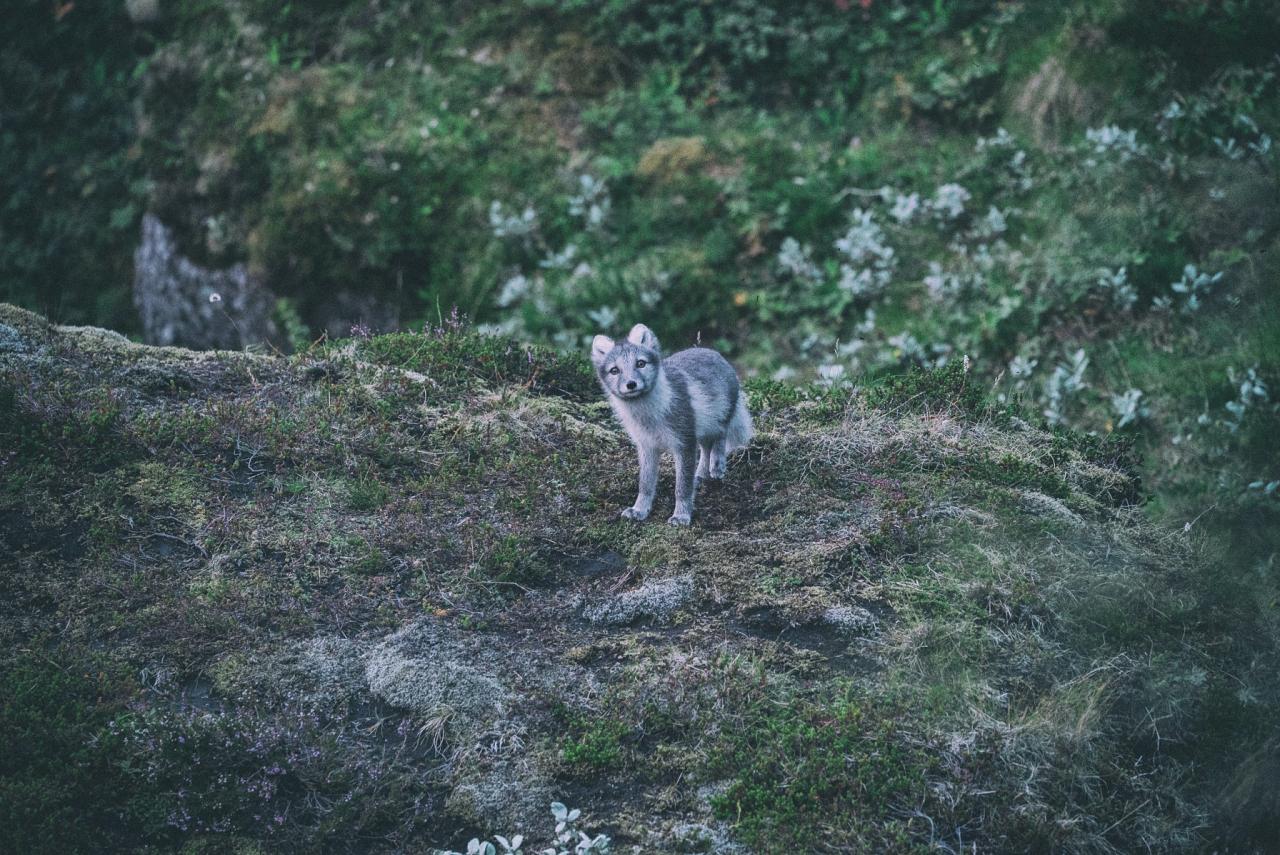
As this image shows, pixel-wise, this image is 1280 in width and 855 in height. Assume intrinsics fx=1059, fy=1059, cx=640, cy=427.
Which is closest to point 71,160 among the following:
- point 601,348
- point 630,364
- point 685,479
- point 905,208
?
point 905,208

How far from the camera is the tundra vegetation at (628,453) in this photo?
15.4ft

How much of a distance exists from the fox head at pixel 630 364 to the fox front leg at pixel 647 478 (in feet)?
1.26

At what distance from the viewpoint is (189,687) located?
5082 millimetres

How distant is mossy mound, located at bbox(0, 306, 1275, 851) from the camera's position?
180 inches

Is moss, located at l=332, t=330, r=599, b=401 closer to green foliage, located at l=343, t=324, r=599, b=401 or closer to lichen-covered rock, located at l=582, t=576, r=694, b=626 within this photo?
green foliage, located at l=343, t=324, r=599, b=401

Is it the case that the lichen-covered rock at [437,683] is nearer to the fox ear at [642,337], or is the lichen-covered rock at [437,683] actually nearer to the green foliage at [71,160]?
the fox ear at [642,337]

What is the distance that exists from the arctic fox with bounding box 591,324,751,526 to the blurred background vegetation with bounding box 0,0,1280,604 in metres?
2.35

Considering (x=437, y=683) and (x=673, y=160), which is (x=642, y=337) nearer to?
(x=437, y=683)

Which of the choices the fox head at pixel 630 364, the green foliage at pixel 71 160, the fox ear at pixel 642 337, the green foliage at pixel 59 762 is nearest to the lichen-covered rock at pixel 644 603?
the fox head at pixel 630 364

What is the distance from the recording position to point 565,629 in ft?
18.5

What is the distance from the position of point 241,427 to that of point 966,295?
706 cm

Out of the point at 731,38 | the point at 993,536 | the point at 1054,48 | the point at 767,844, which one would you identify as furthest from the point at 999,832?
the point at 731,38

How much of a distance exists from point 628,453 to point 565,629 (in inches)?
79.0

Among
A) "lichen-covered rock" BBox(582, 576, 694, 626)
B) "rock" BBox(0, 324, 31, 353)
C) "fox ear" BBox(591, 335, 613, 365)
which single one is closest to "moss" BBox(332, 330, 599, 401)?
"fox ear" BBox(591, 335, 613, 365)
